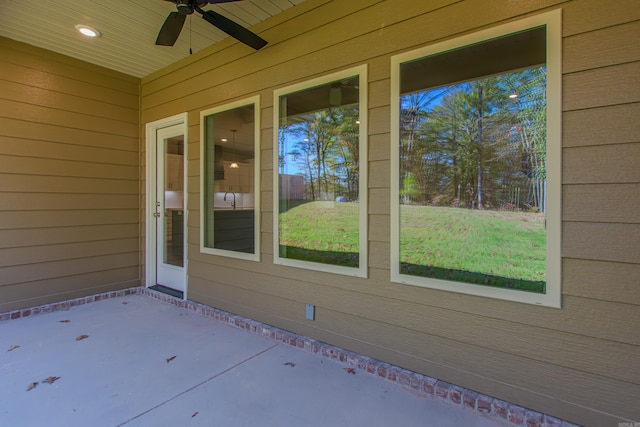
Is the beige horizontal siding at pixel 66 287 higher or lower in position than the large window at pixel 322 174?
lower

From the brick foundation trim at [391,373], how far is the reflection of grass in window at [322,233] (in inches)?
26.5

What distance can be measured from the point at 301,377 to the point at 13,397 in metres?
1.74

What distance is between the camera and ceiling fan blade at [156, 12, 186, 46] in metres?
2.17

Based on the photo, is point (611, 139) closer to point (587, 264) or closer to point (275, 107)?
point (587, 264)

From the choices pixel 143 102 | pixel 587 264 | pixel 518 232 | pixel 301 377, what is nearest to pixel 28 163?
pixel 143 102

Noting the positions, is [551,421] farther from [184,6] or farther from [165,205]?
[165,205]

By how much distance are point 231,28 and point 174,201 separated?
2357 millimetres

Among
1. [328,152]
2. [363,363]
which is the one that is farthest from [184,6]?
[363,363]

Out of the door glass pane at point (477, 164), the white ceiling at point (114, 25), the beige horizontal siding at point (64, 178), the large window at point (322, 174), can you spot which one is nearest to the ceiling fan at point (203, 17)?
the white ceiling at point (114, 25)

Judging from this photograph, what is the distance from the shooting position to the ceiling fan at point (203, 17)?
6.69 ft

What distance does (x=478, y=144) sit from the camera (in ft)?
7.13

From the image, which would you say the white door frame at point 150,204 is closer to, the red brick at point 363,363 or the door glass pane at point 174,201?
the door glass pane at point 174,201

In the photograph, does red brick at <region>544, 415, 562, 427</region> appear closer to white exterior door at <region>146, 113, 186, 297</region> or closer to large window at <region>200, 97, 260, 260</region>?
large window at <region>200, 97, 260, 260</region>

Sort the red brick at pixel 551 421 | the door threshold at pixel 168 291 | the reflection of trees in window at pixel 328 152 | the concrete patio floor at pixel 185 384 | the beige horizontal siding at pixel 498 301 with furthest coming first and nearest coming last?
the door threshold at pixel 168 291 → the reflection of trees in window at pixel 328 152 → the concrete patio floor at pixel 185 384 → the red brick at pixel 551 421 → the beige horizontal siding at pixel 498 301
